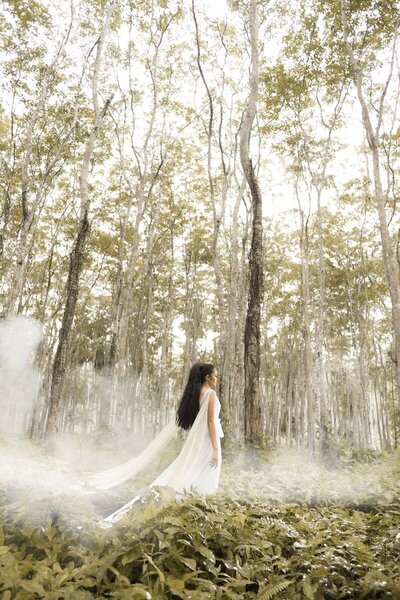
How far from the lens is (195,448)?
4316 millimetres

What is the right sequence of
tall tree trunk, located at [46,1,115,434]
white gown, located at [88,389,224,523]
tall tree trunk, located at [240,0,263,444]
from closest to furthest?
1. white gown, located at [88,389,224,523]
2. tall tree trunk, located at [240,0,263,444]
3. tall tree trunk, located at [46,1,115,434]

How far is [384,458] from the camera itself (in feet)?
39.5

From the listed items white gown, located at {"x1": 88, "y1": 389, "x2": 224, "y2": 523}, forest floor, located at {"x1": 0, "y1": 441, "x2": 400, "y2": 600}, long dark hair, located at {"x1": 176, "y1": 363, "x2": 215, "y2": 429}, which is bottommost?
forest floor, located at {"x1": 0, "y1": 441, "x2": 400, "y2": 600}

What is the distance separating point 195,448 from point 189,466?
0.18 m

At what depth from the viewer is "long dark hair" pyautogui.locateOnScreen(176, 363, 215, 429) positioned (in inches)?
179

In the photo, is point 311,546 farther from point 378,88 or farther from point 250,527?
point 378,88

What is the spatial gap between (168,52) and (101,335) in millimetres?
14402

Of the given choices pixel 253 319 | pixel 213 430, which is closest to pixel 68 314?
pixel 253 319

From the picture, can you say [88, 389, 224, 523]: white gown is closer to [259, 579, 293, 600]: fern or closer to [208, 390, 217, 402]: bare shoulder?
[208, 390, 217, 402]: bare shoulder

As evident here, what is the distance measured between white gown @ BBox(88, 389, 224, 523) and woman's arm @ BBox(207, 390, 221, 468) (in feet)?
0.13

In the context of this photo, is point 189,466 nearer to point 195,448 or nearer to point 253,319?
point 195,448

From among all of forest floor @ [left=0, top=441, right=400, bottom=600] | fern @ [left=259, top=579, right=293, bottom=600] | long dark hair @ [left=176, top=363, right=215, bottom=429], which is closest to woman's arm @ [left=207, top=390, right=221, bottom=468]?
long dark hair @ [left=176, top=363, right=215, bottom=429]

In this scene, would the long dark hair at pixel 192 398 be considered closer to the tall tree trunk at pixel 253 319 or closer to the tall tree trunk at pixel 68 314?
the tall tree trunk at pixel 253 319

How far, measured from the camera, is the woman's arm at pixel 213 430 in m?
4.22
